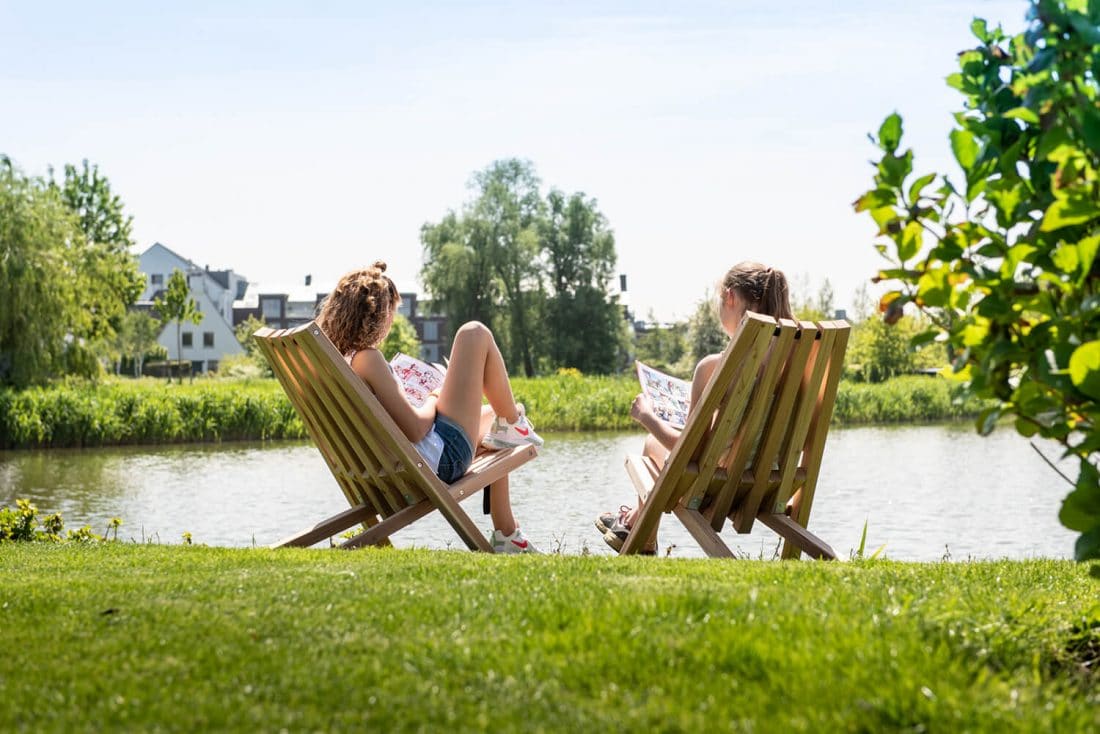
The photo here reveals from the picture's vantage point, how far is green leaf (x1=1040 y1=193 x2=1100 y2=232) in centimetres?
220

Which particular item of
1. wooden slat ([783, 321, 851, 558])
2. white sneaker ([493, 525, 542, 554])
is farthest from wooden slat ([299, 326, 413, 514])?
wooden slat ([783, 321, 851, 558])

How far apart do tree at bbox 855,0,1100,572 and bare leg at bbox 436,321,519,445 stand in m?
2.86

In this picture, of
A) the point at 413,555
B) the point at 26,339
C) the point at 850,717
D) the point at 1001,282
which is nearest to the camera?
the point at 850,717

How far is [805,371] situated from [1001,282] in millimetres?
2313

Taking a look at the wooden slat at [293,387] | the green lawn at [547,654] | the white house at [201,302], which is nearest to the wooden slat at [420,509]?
the wooden slat at [293,387]

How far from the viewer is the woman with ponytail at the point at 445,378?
5.08m

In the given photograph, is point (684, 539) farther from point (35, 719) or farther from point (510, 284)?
point (510, 284)

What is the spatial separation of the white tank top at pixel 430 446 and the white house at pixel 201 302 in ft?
185

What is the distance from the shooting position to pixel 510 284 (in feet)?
144

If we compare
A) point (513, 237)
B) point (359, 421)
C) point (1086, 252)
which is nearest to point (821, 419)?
point (359, 421)

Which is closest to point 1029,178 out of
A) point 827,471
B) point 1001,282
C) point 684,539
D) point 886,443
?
point 1001,282

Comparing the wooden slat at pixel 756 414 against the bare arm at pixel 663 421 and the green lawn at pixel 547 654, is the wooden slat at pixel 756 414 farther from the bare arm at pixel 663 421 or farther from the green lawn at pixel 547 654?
the green lawn at pixel 547 654

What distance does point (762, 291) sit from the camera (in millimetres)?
4980

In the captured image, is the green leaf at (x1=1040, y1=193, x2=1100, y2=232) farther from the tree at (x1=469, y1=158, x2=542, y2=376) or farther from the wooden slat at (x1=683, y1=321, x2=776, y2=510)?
the tree at (x1=469, y1=158, x2=542, y2=376)
